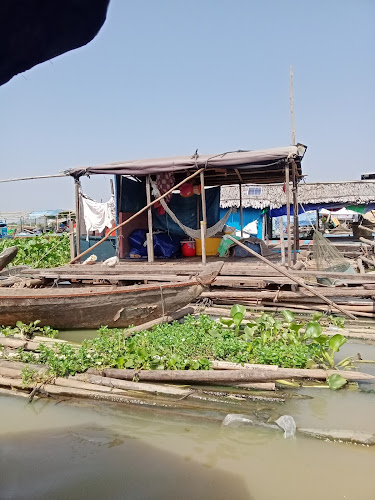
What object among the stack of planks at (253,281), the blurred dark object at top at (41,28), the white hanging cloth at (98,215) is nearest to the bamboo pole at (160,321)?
the stack of planks at (253,281)

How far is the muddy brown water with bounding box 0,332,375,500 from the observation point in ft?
10.2

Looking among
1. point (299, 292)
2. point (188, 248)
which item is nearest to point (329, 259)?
point (299, 292)

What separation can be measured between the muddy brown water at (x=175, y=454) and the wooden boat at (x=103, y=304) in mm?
2415

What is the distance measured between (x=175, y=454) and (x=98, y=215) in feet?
29.3

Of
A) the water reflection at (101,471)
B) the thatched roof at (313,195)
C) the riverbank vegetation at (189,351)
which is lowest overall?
the water reflection at (101,471)

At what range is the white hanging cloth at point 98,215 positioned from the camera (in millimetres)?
11695

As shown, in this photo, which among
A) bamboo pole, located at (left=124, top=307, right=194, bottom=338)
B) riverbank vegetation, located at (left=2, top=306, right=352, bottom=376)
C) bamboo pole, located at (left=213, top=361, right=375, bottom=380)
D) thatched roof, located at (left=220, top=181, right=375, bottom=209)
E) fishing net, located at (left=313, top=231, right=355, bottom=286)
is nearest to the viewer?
bamboo pole, located at (left=213, top=361, right=375, bottom=380)

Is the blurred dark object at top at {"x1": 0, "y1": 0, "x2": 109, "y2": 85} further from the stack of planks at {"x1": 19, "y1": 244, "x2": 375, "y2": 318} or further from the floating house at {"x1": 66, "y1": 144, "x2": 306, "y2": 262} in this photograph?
the floating house at {"x1": 66, "y1": 144, "x2": 306, "y2": 262}

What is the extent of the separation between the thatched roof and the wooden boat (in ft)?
41.6

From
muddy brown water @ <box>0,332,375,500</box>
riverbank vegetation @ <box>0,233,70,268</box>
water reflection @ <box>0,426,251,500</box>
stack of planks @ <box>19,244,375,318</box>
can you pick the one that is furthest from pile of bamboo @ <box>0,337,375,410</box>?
riverbank vegetation @ <box>0,233,70,268</box>

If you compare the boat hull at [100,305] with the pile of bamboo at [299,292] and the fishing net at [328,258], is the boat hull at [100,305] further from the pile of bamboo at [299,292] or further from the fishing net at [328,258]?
the fishing net at [328,258]

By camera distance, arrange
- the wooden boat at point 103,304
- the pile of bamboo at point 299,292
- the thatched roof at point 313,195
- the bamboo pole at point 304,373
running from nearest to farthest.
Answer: the bamboo pole at point 304,373
the wooden boat at point 103,304
the pile of bamboo at point 299,292
the thatched roof at point 313,195

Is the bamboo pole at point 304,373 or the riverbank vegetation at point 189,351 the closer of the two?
the bamboo pole at point 304,373

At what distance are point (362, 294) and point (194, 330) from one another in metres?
3.10
